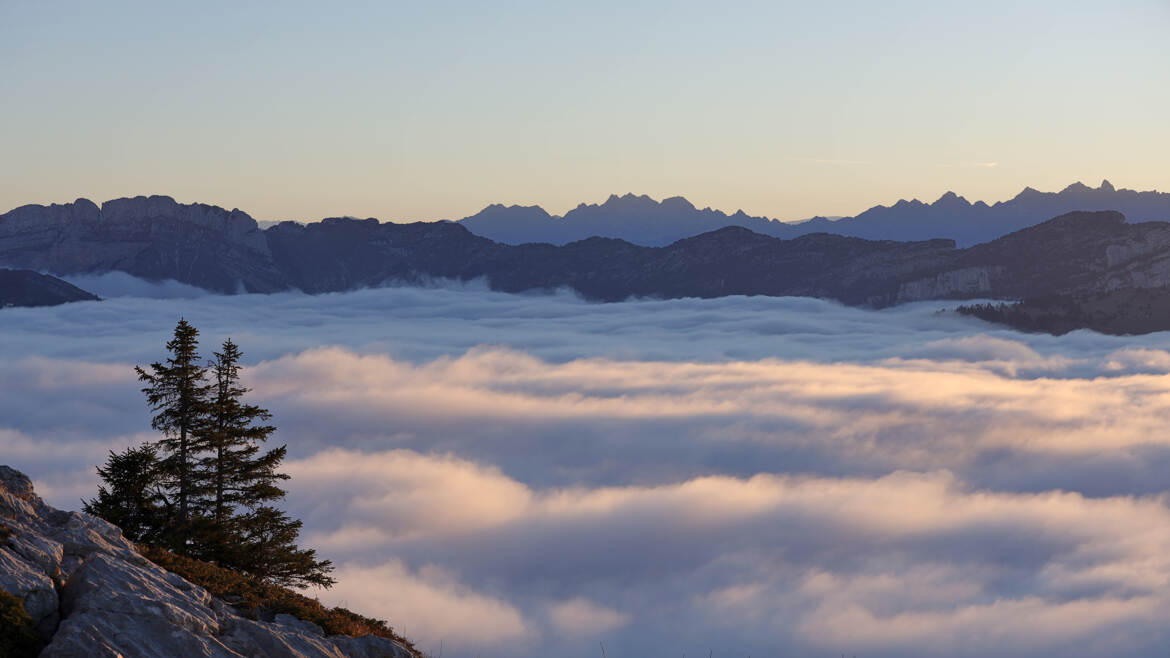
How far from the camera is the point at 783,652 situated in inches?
5217

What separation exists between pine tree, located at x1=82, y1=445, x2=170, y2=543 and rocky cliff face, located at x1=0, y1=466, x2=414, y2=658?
9978 millimetres

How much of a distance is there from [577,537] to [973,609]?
7857 cm

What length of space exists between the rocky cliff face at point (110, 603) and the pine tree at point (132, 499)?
998 centimetres

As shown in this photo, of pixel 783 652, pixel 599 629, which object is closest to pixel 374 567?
pixel 599 629

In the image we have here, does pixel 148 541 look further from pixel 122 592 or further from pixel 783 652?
pixel 783 652

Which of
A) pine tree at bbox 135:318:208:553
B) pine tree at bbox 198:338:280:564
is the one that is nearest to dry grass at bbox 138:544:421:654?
pine tree at bbox 135:318:208:553

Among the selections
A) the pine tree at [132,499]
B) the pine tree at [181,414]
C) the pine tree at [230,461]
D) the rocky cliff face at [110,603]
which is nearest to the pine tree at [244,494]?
the pine tree at [230,461]

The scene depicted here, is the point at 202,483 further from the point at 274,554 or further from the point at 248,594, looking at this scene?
the point at 248,594

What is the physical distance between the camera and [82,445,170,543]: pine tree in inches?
1226

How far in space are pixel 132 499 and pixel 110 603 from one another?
654 inches

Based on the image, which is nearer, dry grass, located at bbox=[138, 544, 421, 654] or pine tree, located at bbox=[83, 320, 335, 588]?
dry grass, located at bbox=[138, 544, 421, 654]

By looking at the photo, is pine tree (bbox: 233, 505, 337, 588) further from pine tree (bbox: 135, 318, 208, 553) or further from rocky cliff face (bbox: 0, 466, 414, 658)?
rocky cliff face (bbox: 0, 466, 414, 658)

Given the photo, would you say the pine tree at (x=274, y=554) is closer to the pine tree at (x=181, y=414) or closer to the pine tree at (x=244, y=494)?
the pine tree at (x=244, y=494)

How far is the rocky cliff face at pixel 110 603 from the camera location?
1603cm
